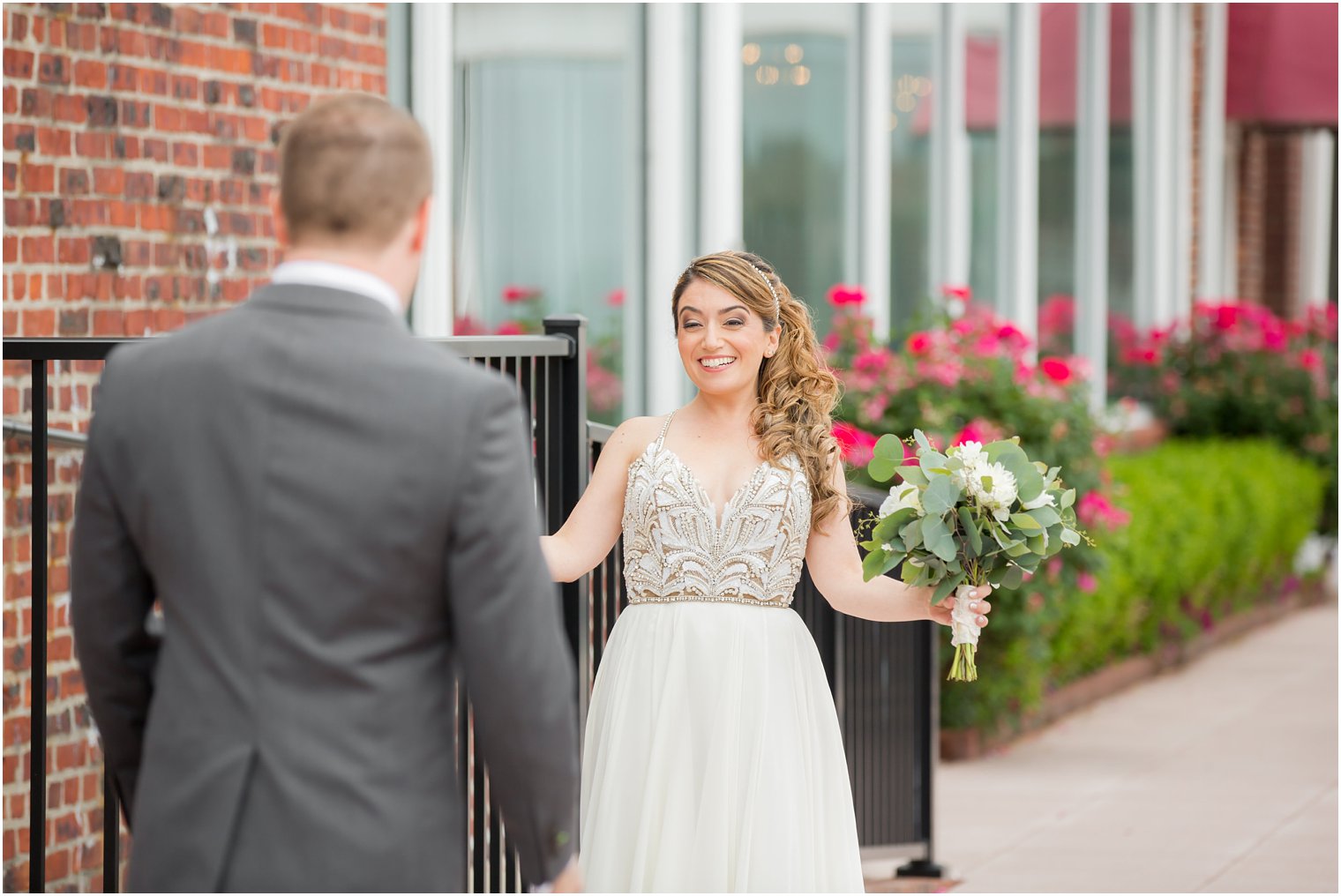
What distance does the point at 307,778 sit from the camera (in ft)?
7.15

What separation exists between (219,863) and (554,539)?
147 centimetres

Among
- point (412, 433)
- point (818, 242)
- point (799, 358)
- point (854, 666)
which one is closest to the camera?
point (412, 433)

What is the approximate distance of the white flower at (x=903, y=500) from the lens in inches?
134

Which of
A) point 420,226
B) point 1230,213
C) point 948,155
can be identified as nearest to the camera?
point 420,226

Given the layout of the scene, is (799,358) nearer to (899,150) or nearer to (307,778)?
(307,778)

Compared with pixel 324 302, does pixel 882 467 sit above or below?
below

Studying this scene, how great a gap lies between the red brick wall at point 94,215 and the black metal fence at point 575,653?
12.9 inches

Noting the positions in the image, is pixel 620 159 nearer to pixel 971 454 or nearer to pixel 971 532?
pixel 971 454

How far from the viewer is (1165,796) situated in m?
7.39

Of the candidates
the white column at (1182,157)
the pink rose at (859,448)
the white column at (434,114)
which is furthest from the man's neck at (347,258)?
the white column at (1182,157)

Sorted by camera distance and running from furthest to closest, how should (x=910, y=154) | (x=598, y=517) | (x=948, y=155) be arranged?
1. (x=948, y=155)
2. (x=910, y=154)
3. (x=598, y=517)

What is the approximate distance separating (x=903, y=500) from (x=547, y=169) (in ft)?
13.4

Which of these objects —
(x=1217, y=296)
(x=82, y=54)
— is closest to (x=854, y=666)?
(x=82, y=54)

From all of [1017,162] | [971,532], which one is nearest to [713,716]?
[971,532]
